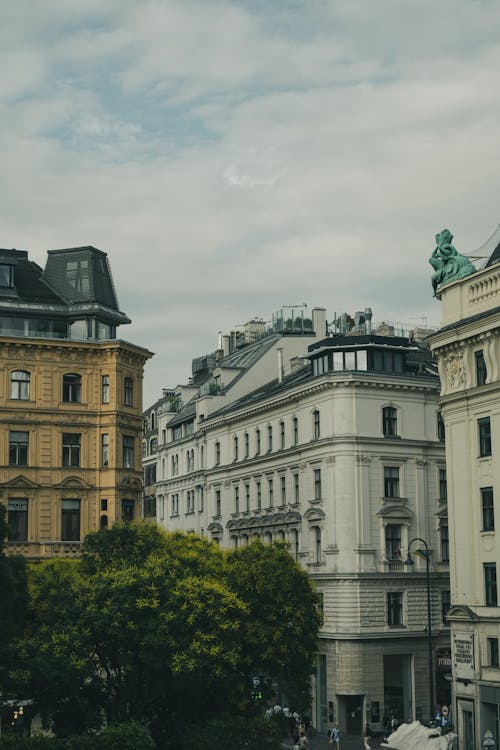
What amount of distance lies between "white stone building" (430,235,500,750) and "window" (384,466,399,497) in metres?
16.3

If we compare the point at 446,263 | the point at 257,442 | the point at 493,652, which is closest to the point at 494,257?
the point at 446,263

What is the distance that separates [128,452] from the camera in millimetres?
72125

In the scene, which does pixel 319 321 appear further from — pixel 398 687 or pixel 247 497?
pixel 398 687

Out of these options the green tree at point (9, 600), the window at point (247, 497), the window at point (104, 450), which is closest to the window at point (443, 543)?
the window at point (247, 497)

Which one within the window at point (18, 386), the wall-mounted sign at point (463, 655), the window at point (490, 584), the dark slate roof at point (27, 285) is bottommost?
the wall-mounted sign at point (463, 655)

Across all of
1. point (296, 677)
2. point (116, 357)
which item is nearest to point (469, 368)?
point (296, 677)

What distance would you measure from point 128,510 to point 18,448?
742 cm

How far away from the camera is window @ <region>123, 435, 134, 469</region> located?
71.8m

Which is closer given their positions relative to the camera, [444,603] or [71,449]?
[71,449]

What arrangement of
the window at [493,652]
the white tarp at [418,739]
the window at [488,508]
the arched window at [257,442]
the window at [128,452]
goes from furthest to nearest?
the arched window at [257,442] → the window at [128,452] → the window at [488,508] → the window at [493,652] → the white tarp at [418,739]

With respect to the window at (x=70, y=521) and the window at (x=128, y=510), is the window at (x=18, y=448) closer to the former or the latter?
the window at (x=70, y=521)

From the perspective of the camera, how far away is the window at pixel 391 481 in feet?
253

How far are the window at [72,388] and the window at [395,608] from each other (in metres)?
22.6

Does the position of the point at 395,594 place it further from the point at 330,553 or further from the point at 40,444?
the point at 40,444
